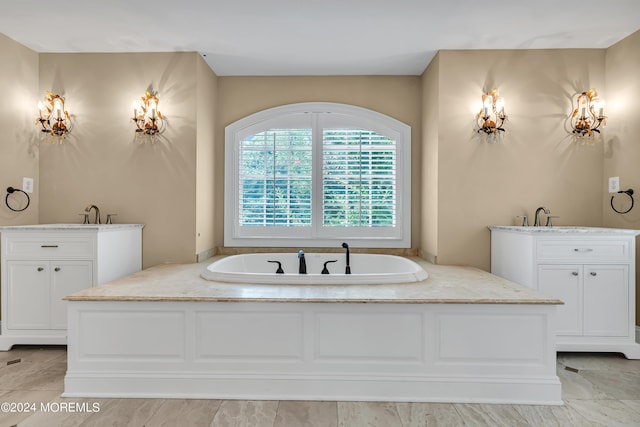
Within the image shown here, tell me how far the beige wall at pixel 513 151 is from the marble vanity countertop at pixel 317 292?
Answer: 79 cm

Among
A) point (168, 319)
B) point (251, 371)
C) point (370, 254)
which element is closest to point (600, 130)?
point (370, 254)

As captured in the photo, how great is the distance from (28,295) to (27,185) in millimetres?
1029

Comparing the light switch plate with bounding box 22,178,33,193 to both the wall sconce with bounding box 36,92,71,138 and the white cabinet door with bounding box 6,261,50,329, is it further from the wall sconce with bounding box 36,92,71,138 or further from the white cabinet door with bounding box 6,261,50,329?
the white cabinet door with bounding box 6,261,50,329

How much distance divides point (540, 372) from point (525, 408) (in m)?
0.21

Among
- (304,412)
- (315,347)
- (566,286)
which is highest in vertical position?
(566,286)

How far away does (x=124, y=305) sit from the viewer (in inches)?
80.4

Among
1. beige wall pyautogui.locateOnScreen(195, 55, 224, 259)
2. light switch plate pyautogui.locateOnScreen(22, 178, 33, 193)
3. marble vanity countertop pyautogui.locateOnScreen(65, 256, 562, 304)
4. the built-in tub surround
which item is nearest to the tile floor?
the built-in tub surround

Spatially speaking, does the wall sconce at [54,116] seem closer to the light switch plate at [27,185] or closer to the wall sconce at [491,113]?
the light switch plate at [27,185]

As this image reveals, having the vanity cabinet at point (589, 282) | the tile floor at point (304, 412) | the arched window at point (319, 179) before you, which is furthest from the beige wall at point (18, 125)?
the vanity cabinet at point (589, 282)

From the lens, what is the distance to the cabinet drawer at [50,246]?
264 centimetres

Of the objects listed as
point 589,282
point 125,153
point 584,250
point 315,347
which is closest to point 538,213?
point 584,250

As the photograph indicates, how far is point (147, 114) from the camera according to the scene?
3.11 metres

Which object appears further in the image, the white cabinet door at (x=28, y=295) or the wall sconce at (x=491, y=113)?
the wall sconce at (x=491, y=113)

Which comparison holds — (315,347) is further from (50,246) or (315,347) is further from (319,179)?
(50,246)
